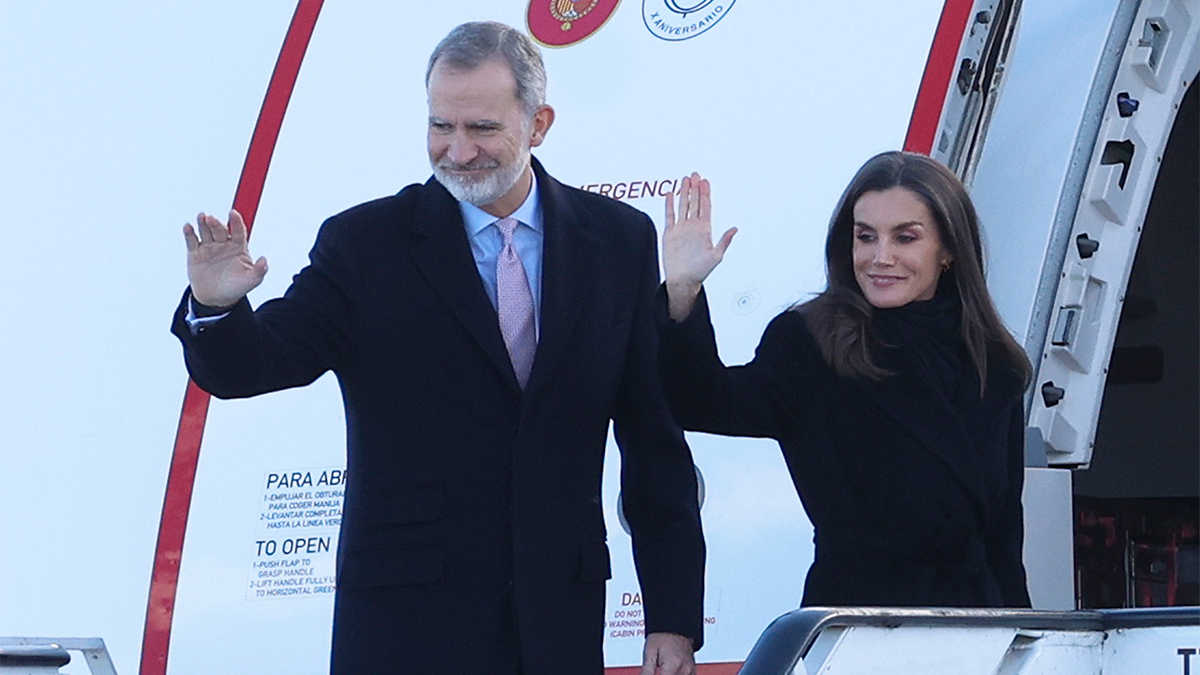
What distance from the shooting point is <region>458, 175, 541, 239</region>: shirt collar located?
265 cm

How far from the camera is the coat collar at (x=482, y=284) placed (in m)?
2.54

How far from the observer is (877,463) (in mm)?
2576

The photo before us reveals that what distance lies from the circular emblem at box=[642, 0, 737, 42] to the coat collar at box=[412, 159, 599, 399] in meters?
1.07

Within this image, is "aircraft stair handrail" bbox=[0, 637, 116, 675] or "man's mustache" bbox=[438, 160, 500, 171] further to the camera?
"aircraft stair handrail" bbox=[0, 637, 116, 675]

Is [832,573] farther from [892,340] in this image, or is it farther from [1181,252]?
[1181,252]

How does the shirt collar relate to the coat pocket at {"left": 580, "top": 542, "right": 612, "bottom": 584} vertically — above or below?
above

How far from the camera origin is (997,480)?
8.57 ft

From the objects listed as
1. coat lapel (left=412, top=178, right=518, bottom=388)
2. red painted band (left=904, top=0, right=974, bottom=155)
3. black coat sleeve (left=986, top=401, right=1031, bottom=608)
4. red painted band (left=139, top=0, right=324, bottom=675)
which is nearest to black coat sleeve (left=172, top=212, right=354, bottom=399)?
coat lapel (left=412, top=178, right=518, bottom=388)

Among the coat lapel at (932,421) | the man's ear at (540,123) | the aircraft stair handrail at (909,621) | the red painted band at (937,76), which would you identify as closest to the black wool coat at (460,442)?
the man's ear at (540,123)

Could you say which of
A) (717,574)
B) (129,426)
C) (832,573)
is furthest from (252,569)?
(832,573)

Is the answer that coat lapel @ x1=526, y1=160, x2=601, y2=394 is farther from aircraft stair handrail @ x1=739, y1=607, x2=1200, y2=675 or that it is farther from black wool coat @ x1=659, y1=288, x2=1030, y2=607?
aircraft stair handrail @ x1=739, y1=607, x2=1200, y2=675

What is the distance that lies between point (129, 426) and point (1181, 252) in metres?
2.94

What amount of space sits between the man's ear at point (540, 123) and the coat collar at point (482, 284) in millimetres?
69

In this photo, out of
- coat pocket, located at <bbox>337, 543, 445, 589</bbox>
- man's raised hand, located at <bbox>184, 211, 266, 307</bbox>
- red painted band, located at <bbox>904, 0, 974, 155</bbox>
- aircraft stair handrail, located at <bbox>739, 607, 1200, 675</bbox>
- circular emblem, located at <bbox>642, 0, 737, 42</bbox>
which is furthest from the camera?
circular emblem, located at <bbox>642, 0, 737, 42</bbox>
